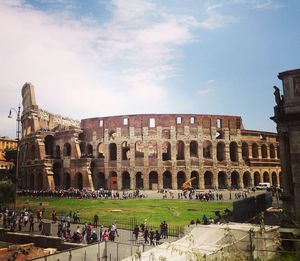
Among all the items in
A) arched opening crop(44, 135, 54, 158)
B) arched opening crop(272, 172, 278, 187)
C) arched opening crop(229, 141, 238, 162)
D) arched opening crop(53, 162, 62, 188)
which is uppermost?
arched opening crop(44, 135, 54, 158)

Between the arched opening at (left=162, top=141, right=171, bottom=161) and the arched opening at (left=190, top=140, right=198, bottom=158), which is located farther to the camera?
the arched opening at (left=190, top=140, right=198, bottom=158)

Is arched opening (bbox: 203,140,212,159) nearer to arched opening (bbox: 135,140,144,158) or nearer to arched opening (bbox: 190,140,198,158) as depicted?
arched opening (bbox: 190,140,198,158)

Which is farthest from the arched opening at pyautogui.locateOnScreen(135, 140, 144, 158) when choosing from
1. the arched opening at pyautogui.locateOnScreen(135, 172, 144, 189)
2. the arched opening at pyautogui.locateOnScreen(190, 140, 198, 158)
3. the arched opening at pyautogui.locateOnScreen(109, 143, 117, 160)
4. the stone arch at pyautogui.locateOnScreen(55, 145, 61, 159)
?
the stone arch at pyautogui.locateOnScreen(55, 145, 61, 159)

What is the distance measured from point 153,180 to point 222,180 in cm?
1050

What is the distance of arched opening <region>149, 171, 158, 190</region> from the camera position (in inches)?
1757

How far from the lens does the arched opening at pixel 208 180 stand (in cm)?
4625

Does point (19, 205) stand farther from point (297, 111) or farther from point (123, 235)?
point (297, 111)

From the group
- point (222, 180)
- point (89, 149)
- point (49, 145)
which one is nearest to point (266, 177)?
point (222, 180)

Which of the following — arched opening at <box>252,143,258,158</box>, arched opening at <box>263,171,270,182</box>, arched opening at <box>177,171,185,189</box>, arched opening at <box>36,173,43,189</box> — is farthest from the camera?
arched opening at <box>252,143,258,158</box>

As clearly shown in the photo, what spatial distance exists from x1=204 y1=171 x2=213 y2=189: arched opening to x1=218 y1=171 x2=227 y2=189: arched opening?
1439 mm

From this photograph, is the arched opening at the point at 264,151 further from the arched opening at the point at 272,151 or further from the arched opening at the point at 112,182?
the arched opening at the point at 112,182

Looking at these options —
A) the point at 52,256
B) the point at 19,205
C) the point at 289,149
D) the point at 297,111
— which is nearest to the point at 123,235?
the point at 52,256

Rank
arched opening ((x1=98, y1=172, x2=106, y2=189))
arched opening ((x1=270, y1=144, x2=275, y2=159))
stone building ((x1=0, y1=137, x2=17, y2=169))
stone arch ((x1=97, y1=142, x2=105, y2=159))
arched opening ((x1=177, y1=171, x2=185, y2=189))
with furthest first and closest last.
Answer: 1. stone building ((x1=0, y1=137, x2=17, y2=169))
2. arched opening ((x1=270, y1=144, x2=275, y2=159))
3. stone arch ((x1=97, y1=142, x2=105, y2=159))
4. arched opening ((x1=98, y1=172, x2=106, y2=189))
5. arched opening ((x1=177, y1=171, x2=185, y2=189))

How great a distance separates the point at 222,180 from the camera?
4791cm
